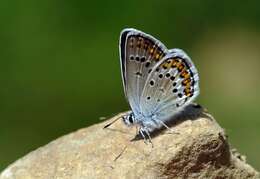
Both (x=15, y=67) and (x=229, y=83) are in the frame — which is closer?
(x=15, y=67)

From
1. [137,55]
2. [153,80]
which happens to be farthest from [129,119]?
[137,55]

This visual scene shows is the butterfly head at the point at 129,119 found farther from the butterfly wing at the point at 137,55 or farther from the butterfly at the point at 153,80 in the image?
the butterfly wing at the point at 137,55

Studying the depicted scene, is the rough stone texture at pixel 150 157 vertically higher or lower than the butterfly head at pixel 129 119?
lower

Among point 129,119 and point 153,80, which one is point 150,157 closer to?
point 129,119

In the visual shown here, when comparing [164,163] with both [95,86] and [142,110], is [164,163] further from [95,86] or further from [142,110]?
[95,86]

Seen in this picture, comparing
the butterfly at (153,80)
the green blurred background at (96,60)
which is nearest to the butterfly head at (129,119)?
the butterfly at (153,80)

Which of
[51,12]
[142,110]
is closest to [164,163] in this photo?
[142,110]

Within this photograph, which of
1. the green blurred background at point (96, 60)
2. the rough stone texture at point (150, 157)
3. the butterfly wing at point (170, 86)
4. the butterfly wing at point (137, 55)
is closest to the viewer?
the rough stone texture at point (150, 157)
